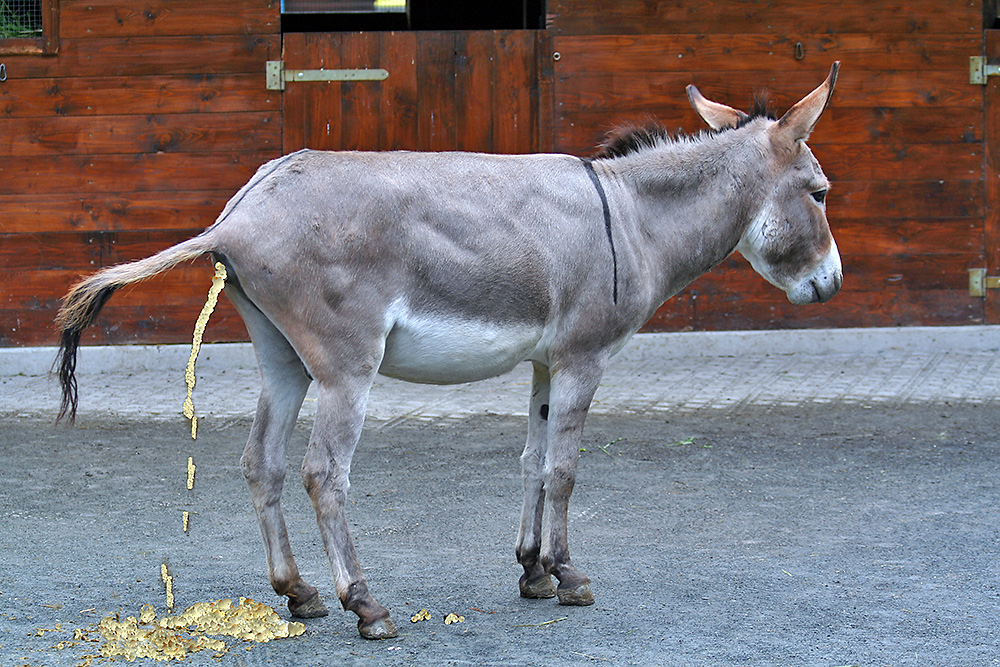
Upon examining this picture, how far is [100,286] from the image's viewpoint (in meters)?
3.50

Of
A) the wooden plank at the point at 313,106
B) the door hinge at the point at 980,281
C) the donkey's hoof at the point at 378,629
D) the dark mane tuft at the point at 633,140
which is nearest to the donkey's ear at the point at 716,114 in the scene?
the dark mane tuft at the point at 633,140

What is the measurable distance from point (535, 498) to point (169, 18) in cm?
655

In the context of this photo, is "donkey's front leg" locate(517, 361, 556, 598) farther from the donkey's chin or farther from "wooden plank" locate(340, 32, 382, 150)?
"wooden plank" locate(340, 32, 382, 150)

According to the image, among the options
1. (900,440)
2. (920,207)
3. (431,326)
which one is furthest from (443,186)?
(920,207)

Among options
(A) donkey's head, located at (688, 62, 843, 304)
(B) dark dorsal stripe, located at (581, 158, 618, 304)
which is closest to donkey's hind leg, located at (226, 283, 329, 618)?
(B) dark dorsal stripe, located at (581, 158, 618, 304)

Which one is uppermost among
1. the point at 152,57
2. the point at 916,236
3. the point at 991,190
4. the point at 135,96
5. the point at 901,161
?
the point at 152,57

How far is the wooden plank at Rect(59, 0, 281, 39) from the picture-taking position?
354 inches

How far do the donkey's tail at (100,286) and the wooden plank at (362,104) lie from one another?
5.72m

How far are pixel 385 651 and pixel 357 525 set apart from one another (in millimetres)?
1686

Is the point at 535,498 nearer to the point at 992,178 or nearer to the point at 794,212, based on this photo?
the point at 794,212

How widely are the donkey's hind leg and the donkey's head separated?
2.03 m

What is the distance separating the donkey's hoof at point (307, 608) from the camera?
3871 mm

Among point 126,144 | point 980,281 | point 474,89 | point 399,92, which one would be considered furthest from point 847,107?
point 126,144

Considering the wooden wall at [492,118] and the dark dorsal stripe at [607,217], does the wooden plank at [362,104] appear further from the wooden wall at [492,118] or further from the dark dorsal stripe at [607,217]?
the dark dorsal stripe at [607,217]
